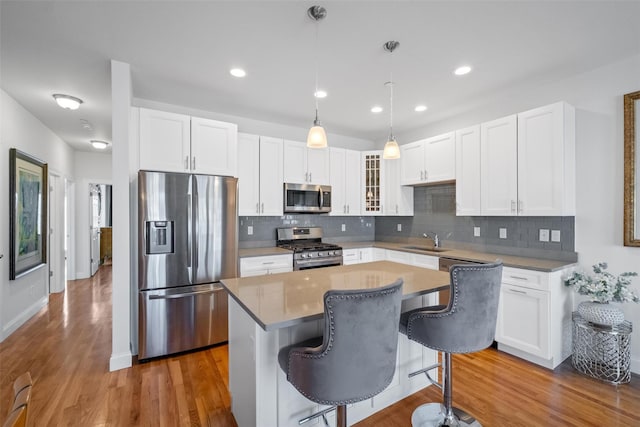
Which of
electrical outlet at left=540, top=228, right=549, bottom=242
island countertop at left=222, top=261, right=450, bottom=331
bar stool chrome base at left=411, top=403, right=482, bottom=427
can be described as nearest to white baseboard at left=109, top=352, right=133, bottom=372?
island countertop at left=222, top=261, right=450, bottom=331

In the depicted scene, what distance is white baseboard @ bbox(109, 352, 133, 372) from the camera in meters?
2.52

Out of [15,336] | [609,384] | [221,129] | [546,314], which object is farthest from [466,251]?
[15,336]

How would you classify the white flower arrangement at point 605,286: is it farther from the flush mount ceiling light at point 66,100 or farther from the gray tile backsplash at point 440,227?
the flush mount ceiling light at point 66,100

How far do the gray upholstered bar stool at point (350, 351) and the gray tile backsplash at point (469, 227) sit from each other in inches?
100

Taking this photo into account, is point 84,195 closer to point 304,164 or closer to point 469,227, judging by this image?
point 304,164

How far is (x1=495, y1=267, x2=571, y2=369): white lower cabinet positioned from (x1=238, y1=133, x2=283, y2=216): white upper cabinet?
8.88 ft

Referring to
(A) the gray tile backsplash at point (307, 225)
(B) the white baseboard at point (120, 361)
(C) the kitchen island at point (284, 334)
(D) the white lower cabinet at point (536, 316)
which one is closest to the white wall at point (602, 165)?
(D) the white lower cabinet at point (536, 316)

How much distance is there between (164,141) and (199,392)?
2279 millimetres

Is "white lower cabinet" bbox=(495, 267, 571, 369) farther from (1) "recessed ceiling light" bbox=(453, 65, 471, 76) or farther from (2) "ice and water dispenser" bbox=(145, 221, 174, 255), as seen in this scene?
(2) "ice and water dispenser" bbox=(145, 221, 174, 255)

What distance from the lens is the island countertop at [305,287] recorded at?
1346 millimetres

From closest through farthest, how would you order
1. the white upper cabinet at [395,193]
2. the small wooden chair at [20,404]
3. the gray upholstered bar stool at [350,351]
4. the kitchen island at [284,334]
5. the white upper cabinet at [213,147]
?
the small wooden chair at [20,404] < the gray upholstered bar stool at [350,351] < the kitchen island at [284,334] < the white upper cabinet at [213,147] < the white upper cabinet at [395,193]

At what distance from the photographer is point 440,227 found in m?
4.05

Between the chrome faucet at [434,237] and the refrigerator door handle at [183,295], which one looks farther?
the chrome faucet at [434,237]

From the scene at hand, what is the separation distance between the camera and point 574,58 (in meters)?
2.45
